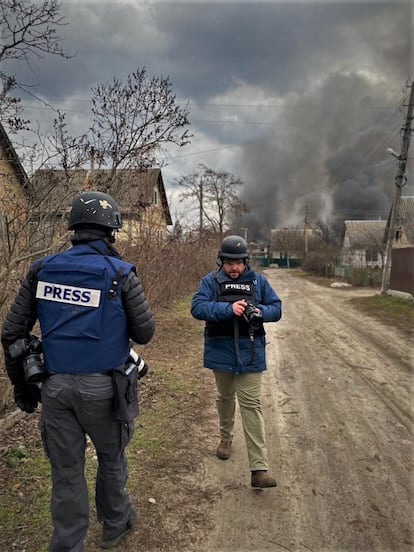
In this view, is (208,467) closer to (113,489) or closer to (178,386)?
(113,489)

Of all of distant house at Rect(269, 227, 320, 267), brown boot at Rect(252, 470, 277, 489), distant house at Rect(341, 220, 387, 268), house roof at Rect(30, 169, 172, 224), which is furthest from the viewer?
distant house at Rect(269, 227, 320, 267)

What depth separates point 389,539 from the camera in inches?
104

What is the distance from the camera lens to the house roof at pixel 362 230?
51.3m

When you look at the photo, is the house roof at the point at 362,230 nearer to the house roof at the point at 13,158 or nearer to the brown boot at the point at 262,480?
the house roof at the point at 13,158

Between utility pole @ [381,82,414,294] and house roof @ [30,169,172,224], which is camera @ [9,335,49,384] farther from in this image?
utility pole @ [381,82,414,294]

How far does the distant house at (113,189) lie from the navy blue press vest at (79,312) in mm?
2208

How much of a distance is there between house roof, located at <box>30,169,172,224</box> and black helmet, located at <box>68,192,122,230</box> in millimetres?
1919

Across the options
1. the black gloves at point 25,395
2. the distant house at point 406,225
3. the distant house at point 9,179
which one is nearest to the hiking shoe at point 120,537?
the black gloves at point 25,395

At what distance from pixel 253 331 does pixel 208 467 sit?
4.03ft

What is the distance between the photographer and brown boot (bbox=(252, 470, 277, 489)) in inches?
123

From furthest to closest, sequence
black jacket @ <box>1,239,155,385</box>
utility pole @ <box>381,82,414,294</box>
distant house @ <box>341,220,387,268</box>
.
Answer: distant house @ <box>341,220,387,268</box> → utility pole @ <box>381,82,414,294</box> → black jacket @ <box>1,239,155,385</box>

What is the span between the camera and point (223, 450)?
3682 mm

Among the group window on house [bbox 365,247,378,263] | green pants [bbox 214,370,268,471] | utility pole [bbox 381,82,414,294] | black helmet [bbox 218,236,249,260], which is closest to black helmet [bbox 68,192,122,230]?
black helmet [bbox 218,236,249,260]

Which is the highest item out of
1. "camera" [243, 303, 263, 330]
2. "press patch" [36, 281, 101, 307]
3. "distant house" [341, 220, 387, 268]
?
"distant house" [341, 220, 387, 268]
